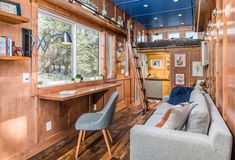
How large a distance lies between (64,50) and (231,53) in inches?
113

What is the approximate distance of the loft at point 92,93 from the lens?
5.76 feet

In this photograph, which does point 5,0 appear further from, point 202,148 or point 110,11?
point 110,11

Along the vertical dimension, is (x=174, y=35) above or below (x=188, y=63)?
above

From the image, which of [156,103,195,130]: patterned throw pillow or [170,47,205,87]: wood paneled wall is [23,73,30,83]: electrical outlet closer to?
[156,103,195,130]: patterned throw pillow

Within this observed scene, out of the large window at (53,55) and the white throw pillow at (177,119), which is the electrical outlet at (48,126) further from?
the white throw pillow at (177,119)

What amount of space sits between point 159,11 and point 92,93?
3953 mm

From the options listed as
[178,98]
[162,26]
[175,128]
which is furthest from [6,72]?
[162,26]

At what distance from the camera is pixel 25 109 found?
2.60 metres

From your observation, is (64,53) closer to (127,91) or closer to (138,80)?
(138,80)

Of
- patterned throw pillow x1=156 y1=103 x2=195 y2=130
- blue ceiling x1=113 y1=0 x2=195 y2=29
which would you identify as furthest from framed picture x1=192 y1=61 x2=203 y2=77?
patterned throw pillow x1=156 y1=103 x2=195 y2=130

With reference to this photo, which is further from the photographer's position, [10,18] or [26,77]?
[26,77]

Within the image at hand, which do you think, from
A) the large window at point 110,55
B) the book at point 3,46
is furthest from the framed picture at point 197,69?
the book at point 3,46

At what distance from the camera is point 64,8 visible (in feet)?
10.7

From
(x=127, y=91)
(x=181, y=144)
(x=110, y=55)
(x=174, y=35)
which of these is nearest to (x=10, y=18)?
(x=181, y=144)
